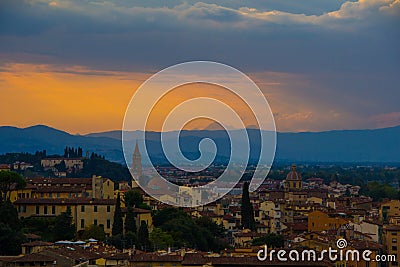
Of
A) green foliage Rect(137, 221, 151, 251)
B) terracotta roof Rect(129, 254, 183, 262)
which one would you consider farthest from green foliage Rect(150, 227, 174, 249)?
terracotta roof Rect(129, 254, 183, 262)

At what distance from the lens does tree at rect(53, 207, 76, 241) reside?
79.9 ft

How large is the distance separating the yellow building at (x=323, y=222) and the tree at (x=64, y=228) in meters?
9.71

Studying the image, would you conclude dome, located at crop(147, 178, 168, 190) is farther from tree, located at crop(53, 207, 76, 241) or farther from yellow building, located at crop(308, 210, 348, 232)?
tree, located at crop(53, 207, 76, 241)

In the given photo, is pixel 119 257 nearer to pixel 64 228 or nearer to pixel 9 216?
pixel 9 216

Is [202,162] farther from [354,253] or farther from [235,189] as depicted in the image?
[354,253]

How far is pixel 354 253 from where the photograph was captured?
22.0 meters

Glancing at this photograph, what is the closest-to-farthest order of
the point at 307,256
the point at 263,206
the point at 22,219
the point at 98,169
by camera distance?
1. the point at 307,256
2. the point at 22,219
3. the point at 263,206
4. the point at 98,169

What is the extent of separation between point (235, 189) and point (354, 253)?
111 feet

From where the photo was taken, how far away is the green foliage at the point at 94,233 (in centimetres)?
2483

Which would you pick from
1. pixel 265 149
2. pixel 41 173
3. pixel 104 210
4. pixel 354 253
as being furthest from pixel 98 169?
pixel 354 253

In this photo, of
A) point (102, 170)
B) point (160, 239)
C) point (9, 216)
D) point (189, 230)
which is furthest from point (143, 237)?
point (102, 170)

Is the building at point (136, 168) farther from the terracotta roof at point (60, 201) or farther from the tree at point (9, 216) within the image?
the tree at point (9, 216)

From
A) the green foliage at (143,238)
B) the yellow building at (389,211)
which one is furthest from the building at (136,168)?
the green foliage at (143,238)

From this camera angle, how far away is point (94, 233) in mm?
24984
